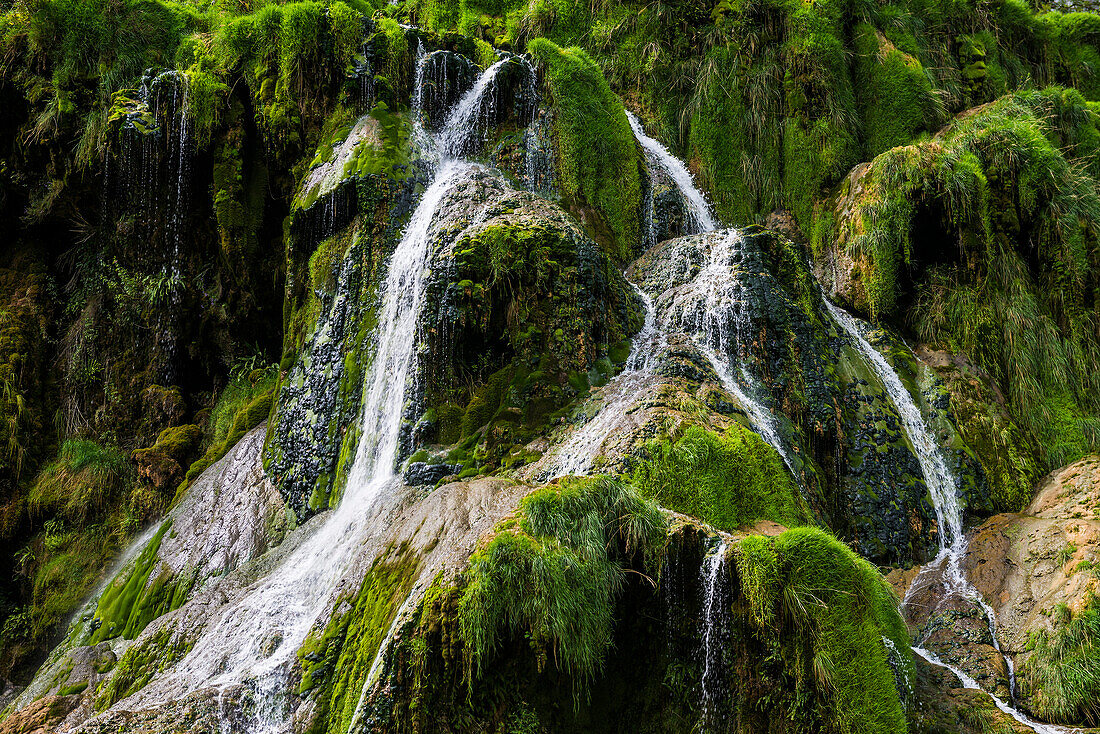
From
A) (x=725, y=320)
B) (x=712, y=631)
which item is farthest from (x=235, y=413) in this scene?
(x=712, y=631)

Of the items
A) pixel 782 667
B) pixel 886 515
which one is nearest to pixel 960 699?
pixel 782 667

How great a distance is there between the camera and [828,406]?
7758 millimetres

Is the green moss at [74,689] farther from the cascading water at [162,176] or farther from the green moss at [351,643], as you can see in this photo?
the cascading water at [162,176]

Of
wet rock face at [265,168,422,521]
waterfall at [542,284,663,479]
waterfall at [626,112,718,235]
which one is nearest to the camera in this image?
waterfall at [542,284,663,479]

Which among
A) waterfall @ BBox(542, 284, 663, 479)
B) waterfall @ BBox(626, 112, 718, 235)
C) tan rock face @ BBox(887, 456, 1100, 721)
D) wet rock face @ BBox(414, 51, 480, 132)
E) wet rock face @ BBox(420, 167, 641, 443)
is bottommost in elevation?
tan rock face @ BBox(887, 456, 1100, 721)

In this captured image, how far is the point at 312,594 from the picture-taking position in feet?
20.3

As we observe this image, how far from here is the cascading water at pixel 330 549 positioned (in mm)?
5523

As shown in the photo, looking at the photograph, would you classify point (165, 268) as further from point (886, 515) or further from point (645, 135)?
point (886, 515)

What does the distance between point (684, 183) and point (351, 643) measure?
971 cm

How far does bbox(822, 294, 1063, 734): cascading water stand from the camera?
20.6ft

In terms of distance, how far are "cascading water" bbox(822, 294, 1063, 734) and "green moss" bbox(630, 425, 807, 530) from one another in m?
1.72

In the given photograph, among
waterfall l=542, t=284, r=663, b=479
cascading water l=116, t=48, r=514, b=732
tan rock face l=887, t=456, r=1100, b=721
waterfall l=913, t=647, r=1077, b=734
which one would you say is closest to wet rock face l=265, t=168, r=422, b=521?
cascading water l=116, t=48, r=514, b=732

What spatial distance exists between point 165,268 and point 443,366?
7715 mm

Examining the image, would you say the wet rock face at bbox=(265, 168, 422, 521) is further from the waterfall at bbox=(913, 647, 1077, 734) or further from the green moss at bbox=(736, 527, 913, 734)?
the waterfall at bbox=(913, 647, 1077, 734)
